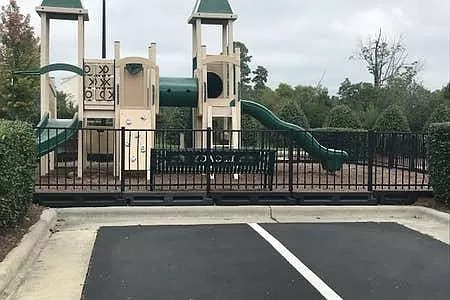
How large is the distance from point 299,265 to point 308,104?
35.7m

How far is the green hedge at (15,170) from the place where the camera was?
6.84m

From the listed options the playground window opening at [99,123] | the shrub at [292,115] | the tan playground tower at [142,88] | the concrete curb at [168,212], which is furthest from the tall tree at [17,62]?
the concrete curb at [168,212]

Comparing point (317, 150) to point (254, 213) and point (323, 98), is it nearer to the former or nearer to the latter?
point (254, 213)

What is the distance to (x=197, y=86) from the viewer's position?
1482 centimetres

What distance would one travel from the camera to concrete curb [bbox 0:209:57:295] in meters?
5.54

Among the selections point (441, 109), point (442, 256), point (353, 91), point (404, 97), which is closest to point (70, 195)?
point (442, 256)

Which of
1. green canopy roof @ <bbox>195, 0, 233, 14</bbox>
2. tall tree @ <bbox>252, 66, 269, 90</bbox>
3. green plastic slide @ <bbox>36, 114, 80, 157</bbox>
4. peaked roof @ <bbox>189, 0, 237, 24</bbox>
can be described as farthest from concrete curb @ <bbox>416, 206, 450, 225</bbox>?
tall tree @ <bbox>252, 66, 269, 90</bbox>

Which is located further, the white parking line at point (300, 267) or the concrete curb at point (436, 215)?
the concrete curb at point (436, 215)

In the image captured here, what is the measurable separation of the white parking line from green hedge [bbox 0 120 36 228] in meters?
3.19

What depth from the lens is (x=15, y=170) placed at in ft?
24.6

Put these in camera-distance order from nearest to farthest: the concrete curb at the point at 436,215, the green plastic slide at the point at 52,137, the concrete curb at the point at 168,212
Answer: the concrete curb at the point at 436,215
the concrete curb at the point at 168,212
the green plastic slide at the point at 52,137

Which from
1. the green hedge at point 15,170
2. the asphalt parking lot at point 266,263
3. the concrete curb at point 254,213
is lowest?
the asphalt parking lot at point 266,263

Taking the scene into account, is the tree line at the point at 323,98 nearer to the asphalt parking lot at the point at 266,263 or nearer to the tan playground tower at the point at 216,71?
the tan playground tower at the point at 216,71

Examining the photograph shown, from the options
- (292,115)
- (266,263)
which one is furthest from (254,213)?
(292,115)
